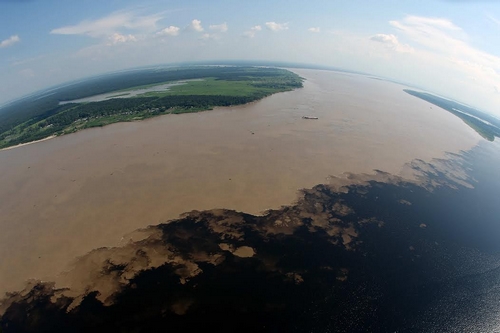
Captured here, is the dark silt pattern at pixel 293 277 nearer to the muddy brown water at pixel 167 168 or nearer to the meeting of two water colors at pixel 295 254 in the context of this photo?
the meeting of two water colors at pixel 295 254

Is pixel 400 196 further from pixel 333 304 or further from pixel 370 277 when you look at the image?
pixel 333 304

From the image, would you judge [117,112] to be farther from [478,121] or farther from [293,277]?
[478,121]

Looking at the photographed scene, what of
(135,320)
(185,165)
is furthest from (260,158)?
(135,320)

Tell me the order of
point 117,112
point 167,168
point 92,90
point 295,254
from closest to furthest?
point 295,254 < point 167,168 < point 117,112 < point 92,90

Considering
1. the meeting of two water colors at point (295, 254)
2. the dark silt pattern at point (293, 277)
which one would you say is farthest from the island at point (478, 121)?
the dark silt pattern at point (293, 277)

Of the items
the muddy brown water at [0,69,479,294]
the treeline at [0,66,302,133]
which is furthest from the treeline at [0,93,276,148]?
the treeline at [0,66,302,133]

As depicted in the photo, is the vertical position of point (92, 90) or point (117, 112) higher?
point (92, 90)

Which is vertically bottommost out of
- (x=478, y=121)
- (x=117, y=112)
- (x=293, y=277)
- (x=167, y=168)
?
(x=293, y=277)

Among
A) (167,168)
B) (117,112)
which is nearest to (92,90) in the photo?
(117,112)
